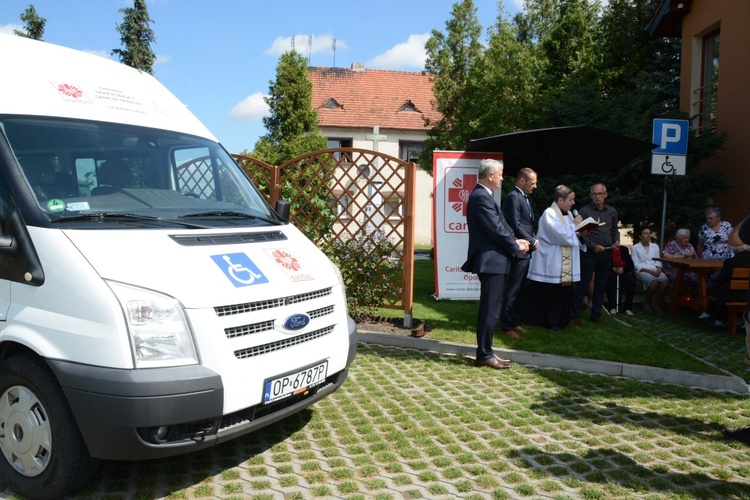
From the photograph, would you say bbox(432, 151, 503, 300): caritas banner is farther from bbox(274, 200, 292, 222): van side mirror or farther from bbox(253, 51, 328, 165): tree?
bbox(253, 51, 328, 165): tree

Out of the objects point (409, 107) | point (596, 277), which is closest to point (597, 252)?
point (596, 277)

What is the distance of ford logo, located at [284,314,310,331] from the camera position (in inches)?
151

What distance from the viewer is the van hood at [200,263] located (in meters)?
3.39

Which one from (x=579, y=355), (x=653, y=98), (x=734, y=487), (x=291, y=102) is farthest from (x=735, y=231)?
(x=291, y=102)

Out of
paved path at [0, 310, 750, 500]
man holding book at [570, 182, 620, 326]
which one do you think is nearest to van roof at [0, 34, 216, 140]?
paved path at [0, 310, 750, 500]

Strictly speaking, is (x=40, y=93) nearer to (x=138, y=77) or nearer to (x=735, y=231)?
(x=138, y=77)

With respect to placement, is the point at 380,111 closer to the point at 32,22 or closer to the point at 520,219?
the point at 32,22

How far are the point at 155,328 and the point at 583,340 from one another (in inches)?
231

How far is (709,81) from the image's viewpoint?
49.1ft

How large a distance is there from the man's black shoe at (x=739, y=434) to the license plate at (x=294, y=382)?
3068 millimetres

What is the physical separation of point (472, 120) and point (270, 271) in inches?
649

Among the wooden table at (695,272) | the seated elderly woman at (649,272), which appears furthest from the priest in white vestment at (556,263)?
the seated elderly woman at (649,272)

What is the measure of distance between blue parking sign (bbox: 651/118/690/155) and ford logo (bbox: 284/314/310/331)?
7.81 m

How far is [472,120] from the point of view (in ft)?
63.8
